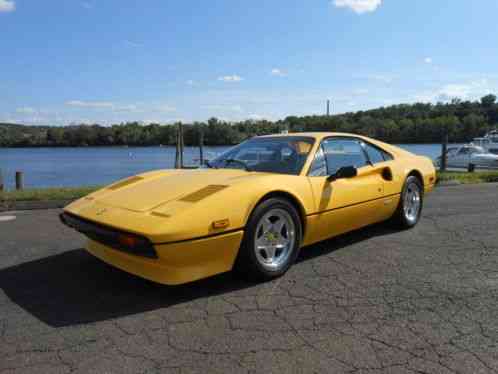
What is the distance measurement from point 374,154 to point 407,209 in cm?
87

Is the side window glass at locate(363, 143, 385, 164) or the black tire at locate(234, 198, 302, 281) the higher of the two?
the side window glass at locate(363, 143, 385, 164)

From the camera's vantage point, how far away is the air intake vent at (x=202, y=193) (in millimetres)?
2676

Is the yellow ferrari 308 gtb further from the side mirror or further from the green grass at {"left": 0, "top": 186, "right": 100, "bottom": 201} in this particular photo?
the green grass at {"left": 0, "top": 186, "right": 100, "bottom": 201}

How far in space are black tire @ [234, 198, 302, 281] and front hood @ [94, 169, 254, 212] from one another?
34 centimetres

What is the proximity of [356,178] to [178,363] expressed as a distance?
8.05 ft

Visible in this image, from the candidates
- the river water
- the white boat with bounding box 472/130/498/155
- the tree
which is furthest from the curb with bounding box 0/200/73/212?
the tree

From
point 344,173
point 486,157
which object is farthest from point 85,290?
point 486,157

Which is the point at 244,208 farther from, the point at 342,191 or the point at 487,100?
the point at 487,100

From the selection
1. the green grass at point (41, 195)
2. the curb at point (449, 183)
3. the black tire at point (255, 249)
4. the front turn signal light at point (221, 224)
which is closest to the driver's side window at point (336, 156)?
the black tire at point (255, 249)

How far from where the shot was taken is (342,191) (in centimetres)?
346

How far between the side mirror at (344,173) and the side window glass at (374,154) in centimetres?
83

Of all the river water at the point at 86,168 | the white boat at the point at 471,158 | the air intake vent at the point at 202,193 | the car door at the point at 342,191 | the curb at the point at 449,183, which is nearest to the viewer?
the air intake vent at the point at 202,193

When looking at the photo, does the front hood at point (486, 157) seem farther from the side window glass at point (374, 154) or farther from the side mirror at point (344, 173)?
the side mirror at point (344, 173)

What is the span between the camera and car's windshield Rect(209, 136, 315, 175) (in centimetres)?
340
